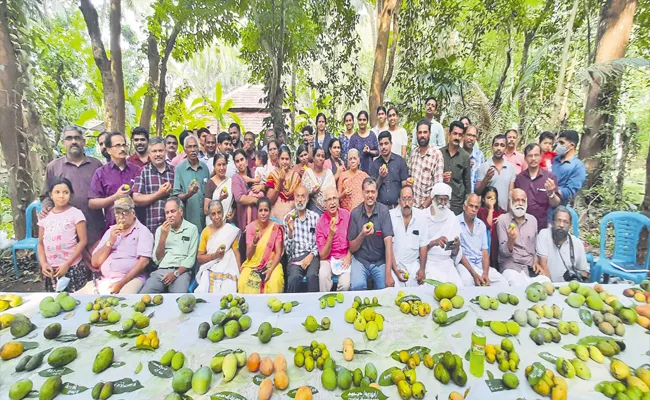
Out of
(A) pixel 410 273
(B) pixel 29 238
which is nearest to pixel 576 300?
(A) pixel 410 273

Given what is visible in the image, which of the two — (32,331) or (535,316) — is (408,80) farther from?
(32,331)

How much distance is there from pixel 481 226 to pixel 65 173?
440 centimetres

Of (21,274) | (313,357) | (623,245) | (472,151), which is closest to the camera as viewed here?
(313,357)

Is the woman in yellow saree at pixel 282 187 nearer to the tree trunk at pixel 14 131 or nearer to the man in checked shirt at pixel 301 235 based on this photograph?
the man in checked shirt at pixel 301 235

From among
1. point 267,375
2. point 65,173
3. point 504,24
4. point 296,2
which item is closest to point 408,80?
point 504,24

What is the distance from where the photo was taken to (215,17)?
6.43 meters

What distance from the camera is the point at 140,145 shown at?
3502 millimetres

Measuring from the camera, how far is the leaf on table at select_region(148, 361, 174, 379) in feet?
4.98

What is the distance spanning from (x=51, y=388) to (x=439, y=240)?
298 cm

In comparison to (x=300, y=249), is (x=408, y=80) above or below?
above

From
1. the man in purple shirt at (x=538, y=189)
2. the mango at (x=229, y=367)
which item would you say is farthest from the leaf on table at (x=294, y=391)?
the man in purple shirt at (x=538, y=189)

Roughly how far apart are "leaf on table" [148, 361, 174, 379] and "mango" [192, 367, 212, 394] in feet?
0.52

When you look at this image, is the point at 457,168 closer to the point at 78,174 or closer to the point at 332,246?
the point at 332,246

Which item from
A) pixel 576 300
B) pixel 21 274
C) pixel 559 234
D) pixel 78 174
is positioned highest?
pixel 78 174
